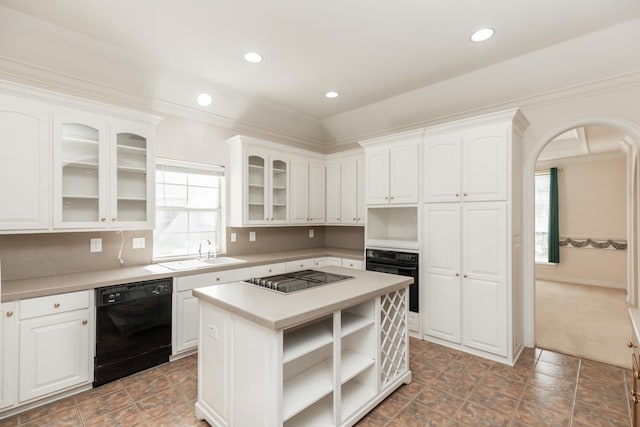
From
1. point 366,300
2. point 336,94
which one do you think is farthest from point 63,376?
point 336,94

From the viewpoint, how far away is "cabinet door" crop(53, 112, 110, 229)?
258cm

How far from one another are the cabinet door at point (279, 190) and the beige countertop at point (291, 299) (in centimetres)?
209

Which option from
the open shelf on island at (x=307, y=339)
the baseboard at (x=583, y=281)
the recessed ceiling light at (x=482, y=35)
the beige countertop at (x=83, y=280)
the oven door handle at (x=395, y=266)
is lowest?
the baseboard at (x=583, y=281)

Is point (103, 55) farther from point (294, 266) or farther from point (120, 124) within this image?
point (294, 266)

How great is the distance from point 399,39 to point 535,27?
1.07 m

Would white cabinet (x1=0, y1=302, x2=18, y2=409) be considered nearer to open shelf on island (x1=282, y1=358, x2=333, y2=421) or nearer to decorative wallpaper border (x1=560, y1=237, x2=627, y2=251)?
open shelf on island (x1=282, y1=358, x2=333, y2=421)

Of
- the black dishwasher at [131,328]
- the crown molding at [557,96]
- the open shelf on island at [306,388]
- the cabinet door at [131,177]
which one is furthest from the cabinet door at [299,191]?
the open shelf on island at [306,388]

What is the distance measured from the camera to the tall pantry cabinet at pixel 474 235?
3.04m

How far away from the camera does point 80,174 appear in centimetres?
274

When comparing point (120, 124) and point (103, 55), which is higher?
point (103, 55)

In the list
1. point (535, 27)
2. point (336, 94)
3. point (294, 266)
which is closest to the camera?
point (535, 27)

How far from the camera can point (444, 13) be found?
235 cm

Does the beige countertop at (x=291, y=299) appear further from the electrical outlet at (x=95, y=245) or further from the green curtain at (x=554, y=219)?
the green curtain at (x=554, y=219)

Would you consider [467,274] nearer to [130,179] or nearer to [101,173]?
[130,179]
